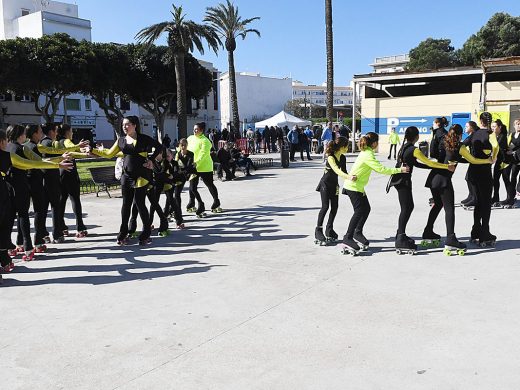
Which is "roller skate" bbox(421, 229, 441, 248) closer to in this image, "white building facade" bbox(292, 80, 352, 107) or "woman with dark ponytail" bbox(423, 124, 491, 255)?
"woman with dark ponytail" bbox(423, 124, 491, 255)

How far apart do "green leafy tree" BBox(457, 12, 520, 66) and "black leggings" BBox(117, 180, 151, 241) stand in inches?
1928

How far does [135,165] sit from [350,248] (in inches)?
126

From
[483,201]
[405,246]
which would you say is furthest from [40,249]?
[483,201]

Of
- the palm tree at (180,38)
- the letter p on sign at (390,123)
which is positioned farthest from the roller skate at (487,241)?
the letter p on sign at (390,123)

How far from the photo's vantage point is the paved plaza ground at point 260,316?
3.39 m

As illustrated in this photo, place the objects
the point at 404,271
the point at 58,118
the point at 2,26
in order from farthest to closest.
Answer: the point at 2,26, the point at 58,118, the point at 404,271

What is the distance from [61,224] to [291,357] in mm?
5170

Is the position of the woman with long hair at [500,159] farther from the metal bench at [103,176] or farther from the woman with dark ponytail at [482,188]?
the metal bench at [103,176]

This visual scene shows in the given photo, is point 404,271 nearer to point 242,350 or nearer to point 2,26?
point 242,350

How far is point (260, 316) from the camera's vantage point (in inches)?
175

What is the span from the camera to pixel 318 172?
18016 millimetres

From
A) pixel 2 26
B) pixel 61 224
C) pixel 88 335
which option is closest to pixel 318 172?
pixel 61 224

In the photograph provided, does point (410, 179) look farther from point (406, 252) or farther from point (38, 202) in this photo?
point (38, 202)

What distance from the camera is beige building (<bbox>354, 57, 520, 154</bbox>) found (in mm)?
26438
